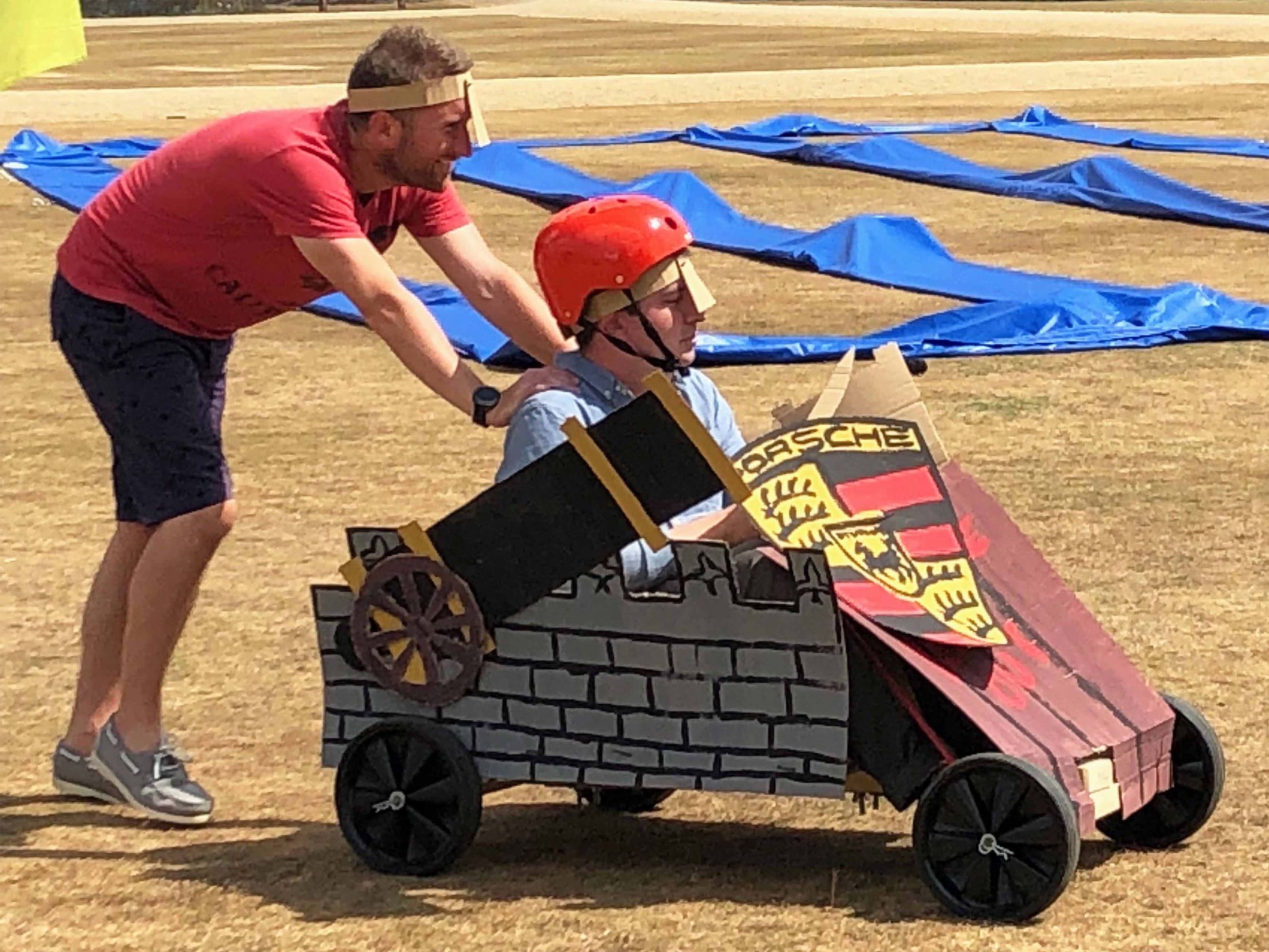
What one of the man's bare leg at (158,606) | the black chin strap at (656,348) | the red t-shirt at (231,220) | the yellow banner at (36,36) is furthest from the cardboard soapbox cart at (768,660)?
the yellow banner at (36,36)

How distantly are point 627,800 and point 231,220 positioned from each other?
1339mm

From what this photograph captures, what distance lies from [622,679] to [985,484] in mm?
3639

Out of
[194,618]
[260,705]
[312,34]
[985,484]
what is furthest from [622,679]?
[312,34]

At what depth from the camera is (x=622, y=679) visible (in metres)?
4.10

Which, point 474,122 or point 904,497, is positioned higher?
point 474,122

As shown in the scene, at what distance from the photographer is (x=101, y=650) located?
4.91 m

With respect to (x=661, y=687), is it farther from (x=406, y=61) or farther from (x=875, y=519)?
(x=406, y=61)

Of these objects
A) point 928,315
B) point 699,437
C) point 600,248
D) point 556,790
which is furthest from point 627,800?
point 928,315

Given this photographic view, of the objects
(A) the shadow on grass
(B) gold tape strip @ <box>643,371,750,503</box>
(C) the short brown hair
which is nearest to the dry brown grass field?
(A) the shadow on grass

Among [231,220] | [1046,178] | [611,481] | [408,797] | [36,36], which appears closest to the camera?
[611,481]

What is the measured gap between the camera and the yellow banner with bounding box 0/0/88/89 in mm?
5465

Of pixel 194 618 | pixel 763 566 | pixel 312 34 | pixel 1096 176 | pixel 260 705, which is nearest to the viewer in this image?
pixel 763 566

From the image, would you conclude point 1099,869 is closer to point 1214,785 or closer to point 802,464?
point 1214,785

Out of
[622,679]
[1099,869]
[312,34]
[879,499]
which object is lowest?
[312,34]
